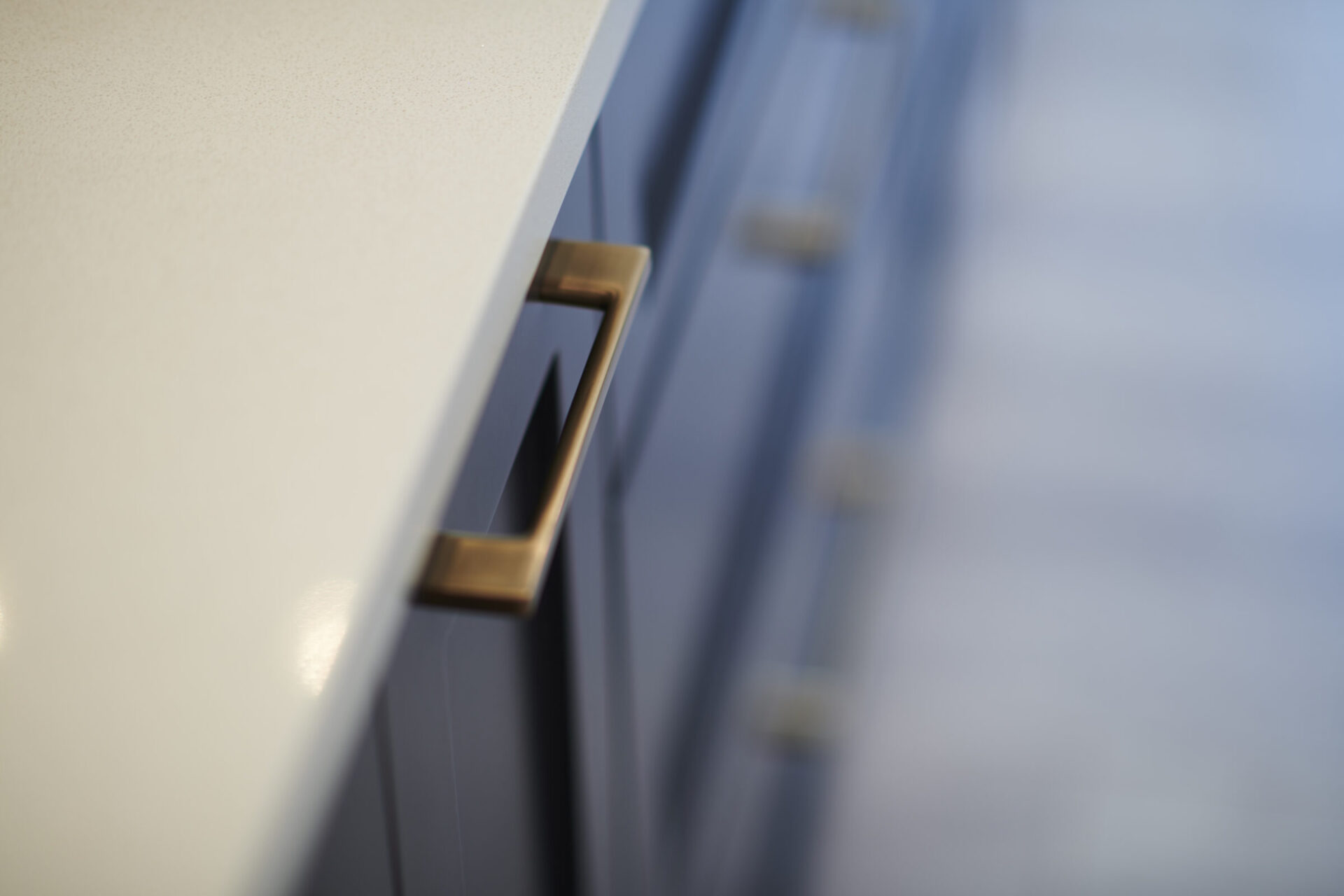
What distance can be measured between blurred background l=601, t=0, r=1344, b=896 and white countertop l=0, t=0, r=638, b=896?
0.22 meters

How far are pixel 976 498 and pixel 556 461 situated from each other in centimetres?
105

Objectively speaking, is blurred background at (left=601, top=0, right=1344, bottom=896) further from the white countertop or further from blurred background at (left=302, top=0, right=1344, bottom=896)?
the white countertop

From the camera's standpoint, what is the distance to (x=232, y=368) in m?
0.28

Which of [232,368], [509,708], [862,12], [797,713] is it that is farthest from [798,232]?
[232,368]

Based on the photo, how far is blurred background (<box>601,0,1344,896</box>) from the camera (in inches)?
35.0

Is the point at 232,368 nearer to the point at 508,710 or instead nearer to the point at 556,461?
the point at 556,461

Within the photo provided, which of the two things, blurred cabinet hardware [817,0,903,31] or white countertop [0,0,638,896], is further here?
blurred cabinet hardware [817,0,903,31]

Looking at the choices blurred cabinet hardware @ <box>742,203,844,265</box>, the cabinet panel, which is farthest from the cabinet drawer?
blurred cabinet hardware @ <box>742,203,844,265</box>

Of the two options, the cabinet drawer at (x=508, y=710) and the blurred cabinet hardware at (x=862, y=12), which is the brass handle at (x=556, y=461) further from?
the blurred cabinet hardware at (x=862, y=12)

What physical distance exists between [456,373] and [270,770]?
104 millimetres

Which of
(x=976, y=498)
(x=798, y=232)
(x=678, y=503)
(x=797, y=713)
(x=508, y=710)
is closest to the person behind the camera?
(x=508, y=710)

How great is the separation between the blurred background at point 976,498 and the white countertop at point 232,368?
0.22 metres

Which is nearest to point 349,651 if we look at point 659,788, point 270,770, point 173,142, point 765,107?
point 270,770

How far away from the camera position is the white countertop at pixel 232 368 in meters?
0.21
